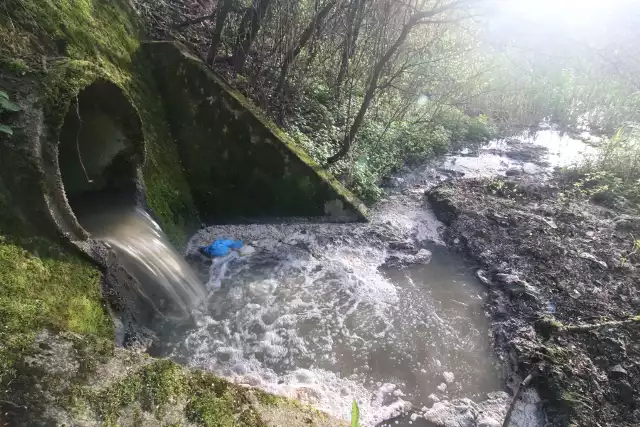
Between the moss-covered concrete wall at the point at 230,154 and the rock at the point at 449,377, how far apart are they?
8.76 feet

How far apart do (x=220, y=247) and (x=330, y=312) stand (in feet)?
5.35

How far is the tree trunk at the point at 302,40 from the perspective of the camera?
6.61m

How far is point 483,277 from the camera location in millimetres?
5414

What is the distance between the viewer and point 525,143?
10.7m

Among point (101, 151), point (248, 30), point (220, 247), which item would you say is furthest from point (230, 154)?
point (248, 30)

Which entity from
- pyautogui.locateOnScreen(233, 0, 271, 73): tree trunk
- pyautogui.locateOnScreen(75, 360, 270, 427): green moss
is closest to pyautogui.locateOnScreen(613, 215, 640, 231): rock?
pyautogui.locateOnScreen(233, 0, 271, 73): tree trunk

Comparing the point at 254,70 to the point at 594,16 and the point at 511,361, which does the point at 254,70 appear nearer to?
the point at 511,361

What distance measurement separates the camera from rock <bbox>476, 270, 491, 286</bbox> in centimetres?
533

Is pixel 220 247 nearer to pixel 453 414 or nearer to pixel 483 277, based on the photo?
pixel 453 414

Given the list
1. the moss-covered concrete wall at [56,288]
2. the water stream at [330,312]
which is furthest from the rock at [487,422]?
the moss-covered concrete wall at [56,288]

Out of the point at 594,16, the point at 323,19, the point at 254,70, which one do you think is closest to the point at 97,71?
the point at 254,70

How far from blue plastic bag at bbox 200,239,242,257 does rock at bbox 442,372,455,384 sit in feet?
9.20

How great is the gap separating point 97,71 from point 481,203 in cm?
570

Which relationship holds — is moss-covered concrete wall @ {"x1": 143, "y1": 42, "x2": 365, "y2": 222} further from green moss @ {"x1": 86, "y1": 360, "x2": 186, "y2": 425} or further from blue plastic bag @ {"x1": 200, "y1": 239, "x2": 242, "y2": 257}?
green moss @ {"x1": 86, "y1": 360, "x2": 186, "y2": 425}
